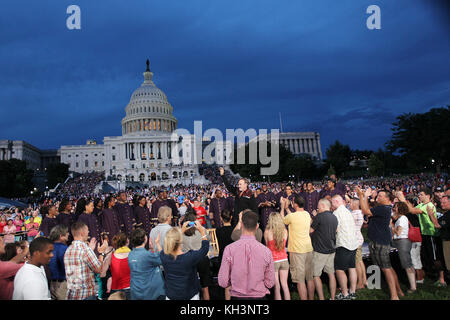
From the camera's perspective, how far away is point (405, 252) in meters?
6.14

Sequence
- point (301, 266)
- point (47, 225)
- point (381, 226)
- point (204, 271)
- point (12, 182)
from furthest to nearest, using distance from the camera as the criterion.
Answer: point (12, 182), point (47, 225), point (381, 226), point (301, 266), point (204, 271)

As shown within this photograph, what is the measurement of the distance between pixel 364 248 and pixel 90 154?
121523 mm

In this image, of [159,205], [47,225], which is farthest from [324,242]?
[47,225]

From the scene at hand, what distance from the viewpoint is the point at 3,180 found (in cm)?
5556

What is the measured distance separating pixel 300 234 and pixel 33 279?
4.19 metres

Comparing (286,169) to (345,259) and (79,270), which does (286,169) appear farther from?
(79,270)

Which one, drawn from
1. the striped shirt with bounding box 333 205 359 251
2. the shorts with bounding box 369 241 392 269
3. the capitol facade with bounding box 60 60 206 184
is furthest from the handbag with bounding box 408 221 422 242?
the capitol facade with bounding box 60 60 206 184

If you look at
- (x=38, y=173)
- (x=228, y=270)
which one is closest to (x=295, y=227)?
(x=228, y=270)

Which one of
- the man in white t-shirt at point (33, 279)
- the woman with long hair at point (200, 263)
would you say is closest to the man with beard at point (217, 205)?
the woman with long hair at point (200, 263)

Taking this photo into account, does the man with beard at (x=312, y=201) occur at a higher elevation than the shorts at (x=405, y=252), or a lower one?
higher

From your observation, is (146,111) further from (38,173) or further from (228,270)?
(228,270)

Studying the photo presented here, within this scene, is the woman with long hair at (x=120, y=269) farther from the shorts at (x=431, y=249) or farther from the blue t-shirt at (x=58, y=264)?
the shorts at (x=431, y=249)

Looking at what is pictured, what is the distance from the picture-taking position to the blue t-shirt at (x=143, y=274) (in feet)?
14.8

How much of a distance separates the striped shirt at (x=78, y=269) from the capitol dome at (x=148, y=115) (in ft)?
335
